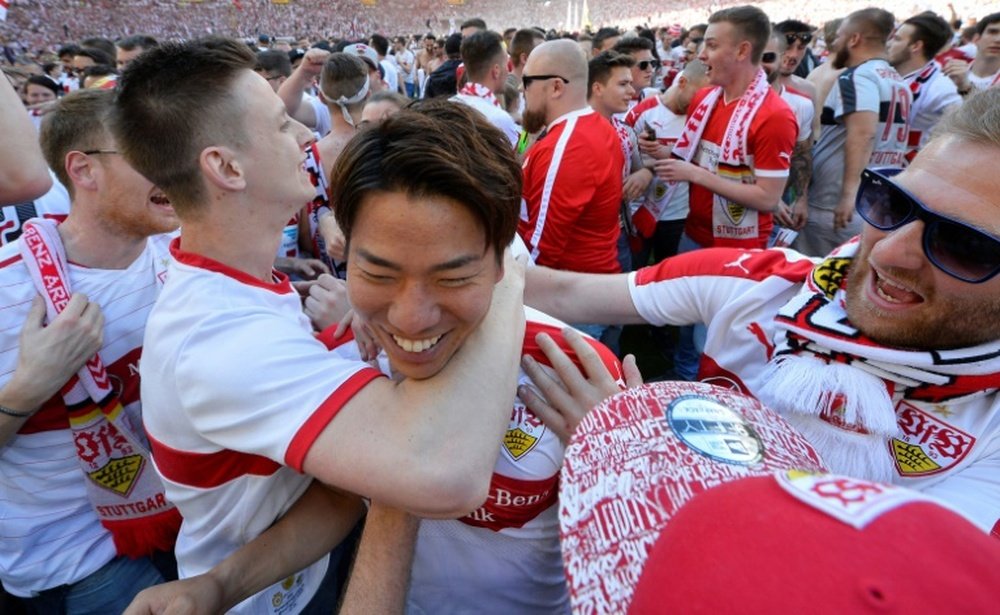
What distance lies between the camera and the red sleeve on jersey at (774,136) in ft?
11.0

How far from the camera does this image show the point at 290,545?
127 cm

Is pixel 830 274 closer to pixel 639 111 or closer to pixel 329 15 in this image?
pixel 639 111

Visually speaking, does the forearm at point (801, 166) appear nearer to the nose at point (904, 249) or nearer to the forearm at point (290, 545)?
the nose at point (904, 249)

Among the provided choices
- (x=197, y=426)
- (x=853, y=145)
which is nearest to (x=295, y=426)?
(x=197, y=426)

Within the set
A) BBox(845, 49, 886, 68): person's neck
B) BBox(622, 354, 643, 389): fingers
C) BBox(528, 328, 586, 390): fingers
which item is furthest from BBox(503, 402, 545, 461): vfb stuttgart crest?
BBox(845, 49, 886, 68): person's neck

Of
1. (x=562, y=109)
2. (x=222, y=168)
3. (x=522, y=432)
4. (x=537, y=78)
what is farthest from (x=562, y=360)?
(x=537, y=78)

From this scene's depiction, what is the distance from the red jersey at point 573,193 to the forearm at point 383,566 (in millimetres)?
2447

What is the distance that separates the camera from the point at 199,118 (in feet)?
4.67

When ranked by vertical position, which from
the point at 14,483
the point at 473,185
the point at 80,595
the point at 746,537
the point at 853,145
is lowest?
the point at 80,595

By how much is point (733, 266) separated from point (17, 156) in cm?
199

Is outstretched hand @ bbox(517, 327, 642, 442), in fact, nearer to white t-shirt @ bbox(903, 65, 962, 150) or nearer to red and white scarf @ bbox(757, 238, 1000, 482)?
red and white scarf @ bbox(757, 238, 1000, 482)

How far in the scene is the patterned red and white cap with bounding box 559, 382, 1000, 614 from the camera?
0.46 metres

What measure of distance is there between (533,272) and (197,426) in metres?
1.29

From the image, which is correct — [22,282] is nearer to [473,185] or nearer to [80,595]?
[80,595]
